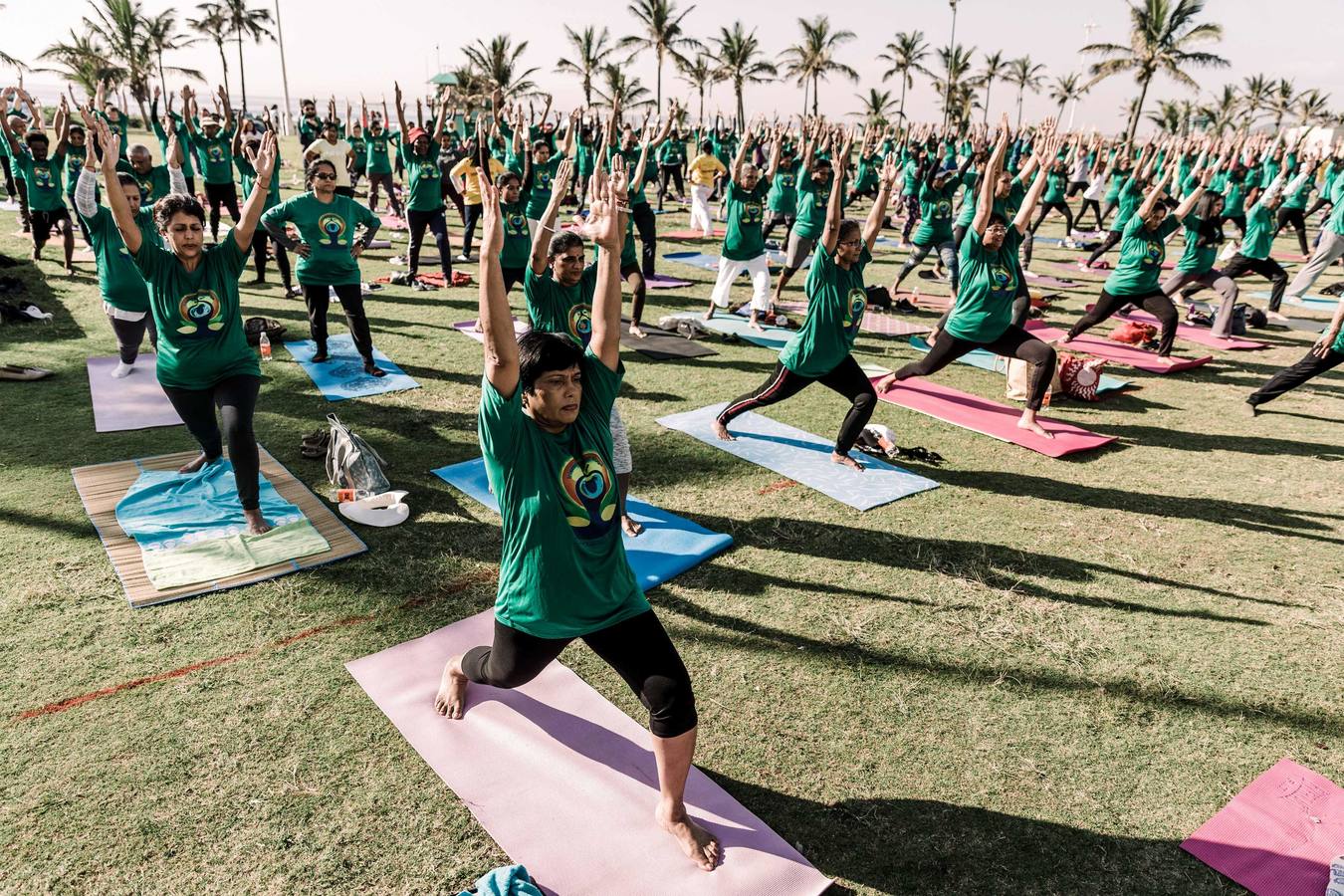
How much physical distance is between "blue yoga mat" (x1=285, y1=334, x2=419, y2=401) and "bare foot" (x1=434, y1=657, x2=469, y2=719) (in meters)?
4.53

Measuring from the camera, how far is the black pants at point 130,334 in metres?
7.49

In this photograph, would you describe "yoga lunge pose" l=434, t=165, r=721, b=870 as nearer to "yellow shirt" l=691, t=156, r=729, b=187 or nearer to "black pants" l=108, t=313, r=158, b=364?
"black pants" l=108, t=313, r=158, b=364

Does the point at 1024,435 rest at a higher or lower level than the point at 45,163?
lower

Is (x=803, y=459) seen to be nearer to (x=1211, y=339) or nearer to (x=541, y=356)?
(x=541, y=356)

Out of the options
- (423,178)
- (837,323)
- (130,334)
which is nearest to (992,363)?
(837,323)

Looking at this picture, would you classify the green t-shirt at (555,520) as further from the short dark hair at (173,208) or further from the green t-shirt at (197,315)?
the short dark hair at (173,208)

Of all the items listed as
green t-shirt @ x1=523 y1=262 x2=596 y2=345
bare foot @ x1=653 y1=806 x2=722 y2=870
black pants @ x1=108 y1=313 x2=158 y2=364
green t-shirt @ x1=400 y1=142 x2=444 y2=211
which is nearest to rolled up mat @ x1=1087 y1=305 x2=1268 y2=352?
green t-shirt @ x1=523 y1=262 x2=596 y2=345

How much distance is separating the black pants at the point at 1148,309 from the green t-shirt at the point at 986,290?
3006 millimetres

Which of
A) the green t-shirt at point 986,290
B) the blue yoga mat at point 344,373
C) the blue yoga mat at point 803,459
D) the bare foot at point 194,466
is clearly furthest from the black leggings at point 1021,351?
the bare foot at point 194,466

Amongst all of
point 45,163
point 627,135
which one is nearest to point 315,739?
point 45,163

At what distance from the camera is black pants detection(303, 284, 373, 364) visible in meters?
7.75

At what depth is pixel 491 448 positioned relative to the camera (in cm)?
270

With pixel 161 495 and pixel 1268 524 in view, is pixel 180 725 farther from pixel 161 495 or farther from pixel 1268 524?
pixel 1268 524

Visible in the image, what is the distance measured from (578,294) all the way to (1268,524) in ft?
17.2
